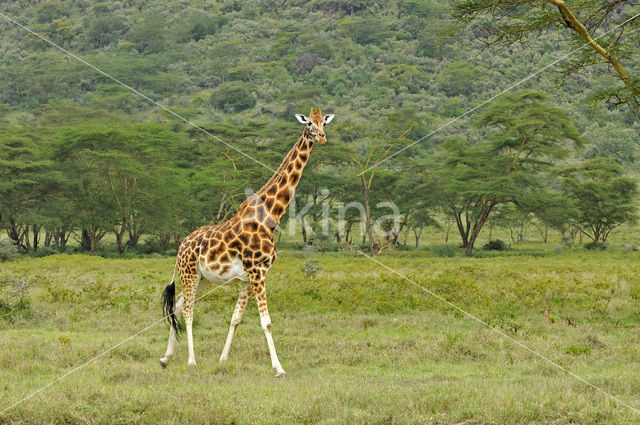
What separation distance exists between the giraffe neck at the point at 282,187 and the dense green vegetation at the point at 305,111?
679 centimetres

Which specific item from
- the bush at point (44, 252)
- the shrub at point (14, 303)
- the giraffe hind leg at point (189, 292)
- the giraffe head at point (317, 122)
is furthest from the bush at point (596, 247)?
the giraffe hind leg at point (189, 292)

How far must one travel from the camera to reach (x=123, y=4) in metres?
147

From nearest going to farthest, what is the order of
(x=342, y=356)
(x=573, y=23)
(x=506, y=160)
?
(x=342, y=356)
(x=573, y=23)
(x=506, y=160)

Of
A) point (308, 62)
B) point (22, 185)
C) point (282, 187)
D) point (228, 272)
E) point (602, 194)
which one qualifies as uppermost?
point (308, 62)

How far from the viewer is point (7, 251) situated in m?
28.9

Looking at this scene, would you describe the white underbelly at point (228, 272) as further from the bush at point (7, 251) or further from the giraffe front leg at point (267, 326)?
the bush at point (7, 251)

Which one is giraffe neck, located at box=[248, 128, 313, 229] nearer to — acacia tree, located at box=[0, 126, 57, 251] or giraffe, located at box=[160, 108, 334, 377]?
giraffe, located at box=[160, 108, 334, 377]

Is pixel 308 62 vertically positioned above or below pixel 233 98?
above

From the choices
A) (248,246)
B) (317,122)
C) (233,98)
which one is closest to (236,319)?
(248,246)

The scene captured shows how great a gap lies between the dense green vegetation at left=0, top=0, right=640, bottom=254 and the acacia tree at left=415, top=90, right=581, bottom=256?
0.14m

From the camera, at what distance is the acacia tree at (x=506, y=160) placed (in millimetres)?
35344

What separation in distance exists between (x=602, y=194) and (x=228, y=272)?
38.1 meters

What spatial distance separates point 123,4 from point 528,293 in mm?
149267

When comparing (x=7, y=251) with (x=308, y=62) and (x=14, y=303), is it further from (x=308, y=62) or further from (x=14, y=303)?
(x=308, y=62)
